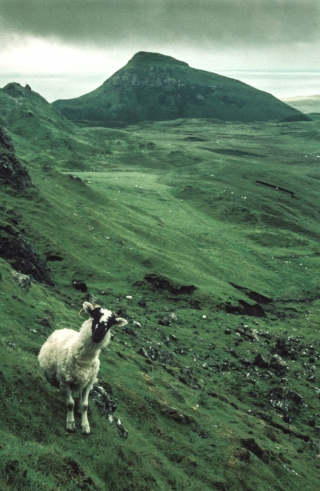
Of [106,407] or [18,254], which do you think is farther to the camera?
[18,254]

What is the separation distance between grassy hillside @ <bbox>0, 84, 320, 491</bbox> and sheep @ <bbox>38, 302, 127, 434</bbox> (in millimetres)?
648

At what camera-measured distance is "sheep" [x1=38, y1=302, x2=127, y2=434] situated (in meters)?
16.9

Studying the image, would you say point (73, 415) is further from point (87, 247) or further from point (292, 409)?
point (87, 247)

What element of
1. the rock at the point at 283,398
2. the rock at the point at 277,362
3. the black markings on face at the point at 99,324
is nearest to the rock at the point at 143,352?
the rock at the point at 283,398

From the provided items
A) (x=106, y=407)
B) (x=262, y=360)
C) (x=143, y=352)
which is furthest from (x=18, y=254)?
(x=106, y=407)

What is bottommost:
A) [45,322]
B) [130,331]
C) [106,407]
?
[130,331]

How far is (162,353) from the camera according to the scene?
43.3 m

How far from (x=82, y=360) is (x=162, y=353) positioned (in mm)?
26727

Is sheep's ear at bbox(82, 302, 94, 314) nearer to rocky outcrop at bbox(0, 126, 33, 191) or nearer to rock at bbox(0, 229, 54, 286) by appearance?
rock at bbox(0, 229, 54, 286)

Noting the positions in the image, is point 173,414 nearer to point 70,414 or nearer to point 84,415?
point 84,415

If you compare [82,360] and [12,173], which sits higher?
[12,173]

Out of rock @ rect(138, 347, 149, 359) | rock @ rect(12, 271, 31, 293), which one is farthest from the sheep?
rock @ rect(138, 347, 149, 359)

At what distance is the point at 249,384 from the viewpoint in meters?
46.0

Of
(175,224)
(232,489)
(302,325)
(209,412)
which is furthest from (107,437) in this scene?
(175,224)
